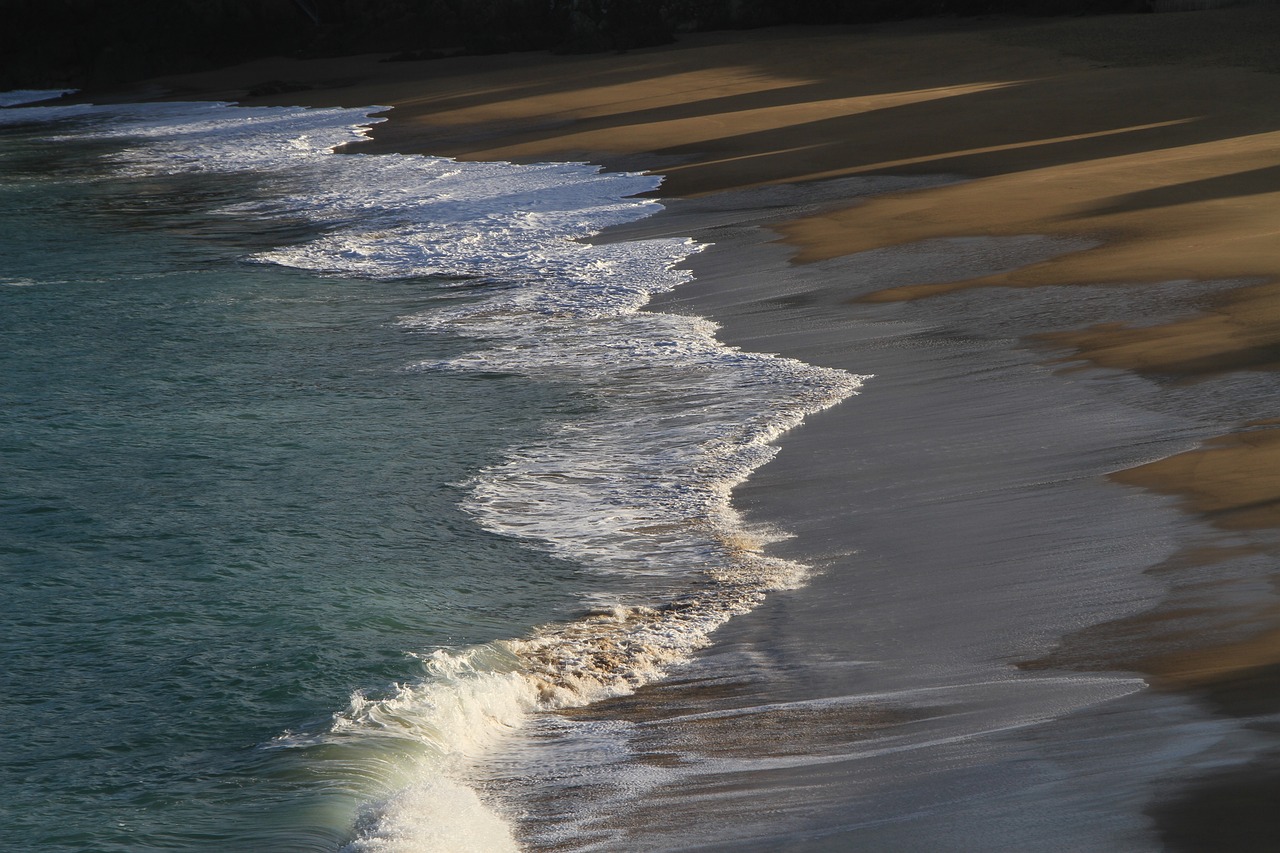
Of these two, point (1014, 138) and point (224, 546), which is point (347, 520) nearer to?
point (224, 546)

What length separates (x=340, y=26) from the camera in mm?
47469

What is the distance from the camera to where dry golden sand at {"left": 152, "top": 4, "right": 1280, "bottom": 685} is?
28.8 ft


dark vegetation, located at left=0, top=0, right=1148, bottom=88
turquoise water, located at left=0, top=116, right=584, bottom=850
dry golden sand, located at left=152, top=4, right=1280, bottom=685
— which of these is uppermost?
dark vegetation, located at left=0, top=0, right=1148, bottom=88

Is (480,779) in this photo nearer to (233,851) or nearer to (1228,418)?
(233,851)

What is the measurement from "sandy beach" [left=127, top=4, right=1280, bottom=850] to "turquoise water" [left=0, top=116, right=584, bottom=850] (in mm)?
1030

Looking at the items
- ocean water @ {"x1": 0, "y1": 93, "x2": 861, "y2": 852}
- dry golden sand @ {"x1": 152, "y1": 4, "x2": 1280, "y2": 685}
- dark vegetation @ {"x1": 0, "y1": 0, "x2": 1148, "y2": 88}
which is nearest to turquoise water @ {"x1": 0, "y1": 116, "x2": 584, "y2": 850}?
ocean water @ {"x1": 0, "y1": 93, "x2": 861, "y2": 852}

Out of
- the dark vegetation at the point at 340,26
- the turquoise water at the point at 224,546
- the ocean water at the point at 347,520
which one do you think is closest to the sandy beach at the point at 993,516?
the ocean water at the point at 347,520

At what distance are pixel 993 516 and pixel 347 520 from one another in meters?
3.35

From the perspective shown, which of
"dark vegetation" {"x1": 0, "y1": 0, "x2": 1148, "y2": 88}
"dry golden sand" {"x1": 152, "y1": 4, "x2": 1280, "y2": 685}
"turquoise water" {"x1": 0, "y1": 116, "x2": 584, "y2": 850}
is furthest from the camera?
"dark vegetation" {"x1": 0, "y1": 0, "x2": 1148, "y2": 88}

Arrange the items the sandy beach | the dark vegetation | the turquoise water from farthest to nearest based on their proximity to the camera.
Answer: the dark vegetation
the turquoise water
the sandy beach

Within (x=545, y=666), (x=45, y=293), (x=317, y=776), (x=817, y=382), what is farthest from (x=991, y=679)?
(x=45, y=293)

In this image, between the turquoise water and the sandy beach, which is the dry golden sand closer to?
the sandy beach

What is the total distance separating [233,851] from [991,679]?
2.71 m

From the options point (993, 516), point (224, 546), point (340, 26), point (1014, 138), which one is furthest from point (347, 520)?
point (340, 26)
